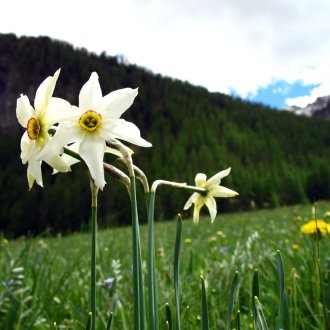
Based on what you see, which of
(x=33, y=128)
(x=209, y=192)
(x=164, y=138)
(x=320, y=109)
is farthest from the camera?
(x=320, y=109)

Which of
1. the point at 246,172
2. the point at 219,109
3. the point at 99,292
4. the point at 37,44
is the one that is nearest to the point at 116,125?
the point at 99,292

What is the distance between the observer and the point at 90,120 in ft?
2.32

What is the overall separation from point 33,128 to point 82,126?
0.09 metres

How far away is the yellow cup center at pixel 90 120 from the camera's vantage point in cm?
70

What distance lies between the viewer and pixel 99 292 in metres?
1.97

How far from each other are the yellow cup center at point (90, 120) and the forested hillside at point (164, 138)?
45.3 metres

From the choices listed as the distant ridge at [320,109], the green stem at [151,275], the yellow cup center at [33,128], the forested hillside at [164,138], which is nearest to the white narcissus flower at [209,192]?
the green stem at [151,275]

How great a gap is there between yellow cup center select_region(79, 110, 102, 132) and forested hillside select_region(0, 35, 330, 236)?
149 feet

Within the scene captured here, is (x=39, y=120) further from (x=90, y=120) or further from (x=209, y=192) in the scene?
(x=209, y=192)

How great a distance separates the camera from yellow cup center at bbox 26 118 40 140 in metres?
0.73

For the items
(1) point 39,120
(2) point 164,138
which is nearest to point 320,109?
(2) point 164,138

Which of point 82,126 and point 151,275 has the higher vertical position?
Result: point 82,126

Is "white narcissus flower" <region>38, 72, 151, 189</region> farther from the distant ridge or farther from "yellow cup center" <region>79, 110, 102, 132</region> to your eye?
the distant ridge

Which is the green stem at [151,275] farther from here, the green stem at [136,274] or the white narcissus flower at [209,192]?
the white narcissus flower at [209,192]
